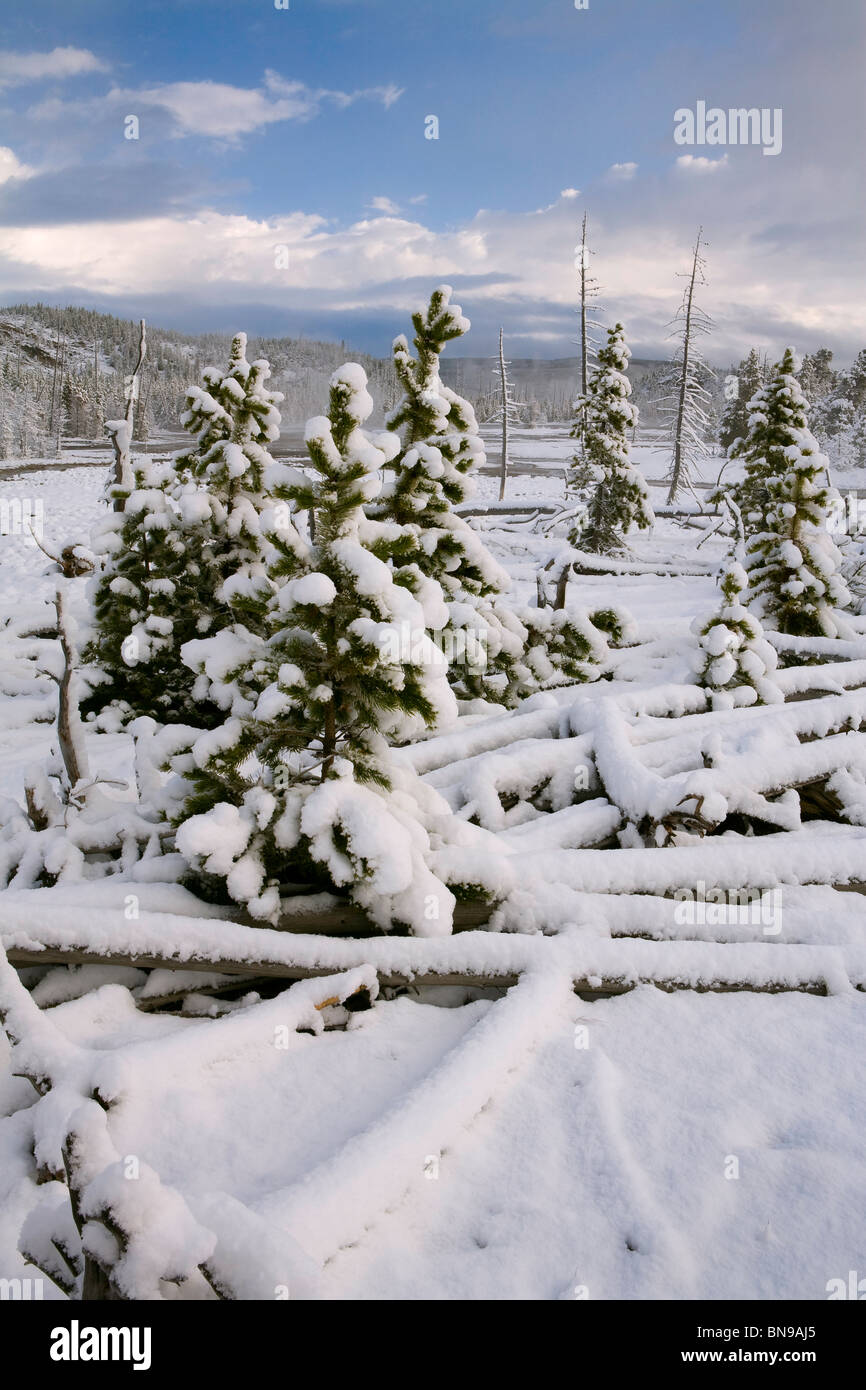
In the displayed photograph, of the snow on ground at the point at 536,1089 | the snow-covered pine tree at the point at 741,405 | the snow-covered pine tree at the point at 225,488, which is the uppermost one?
the snow-covered pine tree at the point at 741,405

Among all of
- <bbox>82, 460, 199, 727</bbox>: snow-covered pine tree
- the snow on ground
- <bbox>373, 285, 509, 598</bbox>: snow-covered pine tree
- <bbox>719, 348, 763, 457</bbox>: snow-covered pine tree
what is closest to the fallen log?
the snow on ground

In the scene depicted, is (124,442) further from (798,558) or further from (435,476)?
(798,558)

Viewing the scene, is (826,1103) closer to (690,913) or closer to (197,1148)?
(690,913)

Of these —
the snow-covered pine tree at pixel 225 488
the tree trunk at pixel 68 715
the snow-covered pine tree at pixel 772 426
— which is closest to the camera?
the tree trunk at pixel 68 715

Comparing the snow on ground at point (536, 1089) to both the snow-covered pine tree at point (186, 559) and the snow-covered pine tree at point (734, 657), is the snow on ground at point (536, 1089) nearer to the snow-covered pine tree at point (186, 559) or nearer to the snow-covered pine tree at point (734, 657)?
the snow-covered pine tree at point (734, 657)

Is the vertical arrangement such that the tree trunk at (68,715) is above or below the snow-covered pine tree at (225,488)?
below

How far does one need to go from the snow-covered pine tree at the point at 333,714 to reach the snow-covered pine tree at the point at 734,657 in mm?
3712

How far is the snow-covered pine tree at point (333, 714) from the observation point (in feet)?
10.4

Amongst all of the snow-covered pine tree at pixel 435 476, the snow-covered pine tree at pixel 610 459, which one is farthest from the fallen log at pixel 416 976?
the snow-covered pine tree at pixel 610 459

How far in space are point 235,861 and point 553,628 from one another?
4803 mm

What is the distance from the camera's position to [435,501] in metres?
6.31

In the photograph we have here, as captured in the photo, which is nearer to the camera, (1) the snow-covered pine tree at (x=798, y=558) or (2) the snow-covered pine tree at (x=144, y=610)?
(2) the snow-covered pine tree at (x=144, y=610)

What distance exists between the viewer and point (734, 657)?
6.71m

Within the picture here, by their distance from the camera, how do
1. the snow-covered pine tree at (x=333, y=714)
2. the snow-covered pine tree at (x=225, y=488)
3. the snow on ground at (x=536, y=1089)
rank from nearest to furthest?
the snow on ground at (x=536, y=1089) < the snow-covered pine tree at (x=333, y=714) < the snow-covered pine tree at (x=225, y=488)
